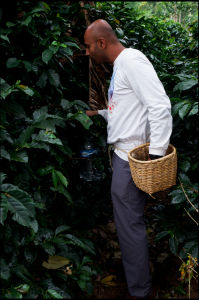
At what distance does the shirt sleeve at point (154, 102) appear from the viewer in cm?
167

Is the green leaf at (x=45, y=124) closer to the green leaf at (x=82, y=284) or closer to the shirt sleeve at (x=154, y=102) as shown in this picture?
the shirt sleeve at (x=154, y=102)

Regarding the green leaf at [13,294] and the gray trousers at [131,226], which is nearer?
the green leaf at [13,294]

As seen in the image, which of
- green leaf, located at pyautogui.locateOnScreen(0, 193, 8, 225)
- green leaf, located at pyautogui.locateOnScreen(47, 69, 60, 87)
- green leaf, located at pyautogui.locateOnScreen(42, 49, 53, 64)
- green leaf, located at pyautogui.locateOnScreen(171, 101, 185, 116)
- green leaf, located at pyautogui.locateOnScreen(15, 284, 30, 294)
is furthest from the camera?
green leaf, located at pyautogui.locateOnScreen(171, 101, 185, 116)

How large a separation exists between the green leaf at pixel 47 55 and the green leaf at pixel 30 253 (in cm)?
108

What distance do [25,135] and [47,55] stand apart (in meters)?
0.52

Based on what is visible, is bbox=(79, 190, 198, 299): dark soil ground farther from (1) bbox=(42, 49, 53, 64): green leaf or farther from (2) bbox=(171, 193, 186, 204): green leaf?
(1) bbox=(42, 49, 53, 64): green leaf

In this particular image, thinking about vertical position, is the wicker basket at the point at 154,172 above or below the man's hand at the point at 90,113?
below

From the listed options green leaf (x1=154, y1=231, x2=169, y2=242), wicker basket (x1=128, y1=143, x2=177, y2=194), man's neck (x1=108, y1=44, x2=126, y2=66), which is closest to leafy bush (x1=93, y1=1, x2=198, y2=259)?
green leaf (x1=154, y1=231, x2=169, y2=242)

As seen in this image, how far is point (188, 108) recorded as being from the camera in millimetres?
2035

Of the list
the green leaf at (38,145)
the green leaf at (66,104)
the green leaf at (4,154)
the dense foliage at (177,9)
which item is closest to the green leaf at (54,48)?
the green leaf at (66,104)

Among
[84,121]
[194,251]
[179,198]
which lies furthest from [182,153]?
[84,121]

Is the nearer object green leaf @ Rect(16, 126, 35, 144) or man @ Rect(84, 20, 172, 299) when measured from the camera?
green leaf @ Rect(16, 126, 35, 144)

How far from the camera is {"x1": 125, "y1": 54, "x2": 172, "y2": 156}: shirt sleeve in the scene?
1.67 metres

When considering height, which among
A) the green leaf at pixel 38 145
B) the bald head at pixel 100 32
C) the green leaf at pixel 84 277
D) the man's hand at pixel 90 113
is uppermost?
the bald head at pixel 100 32
